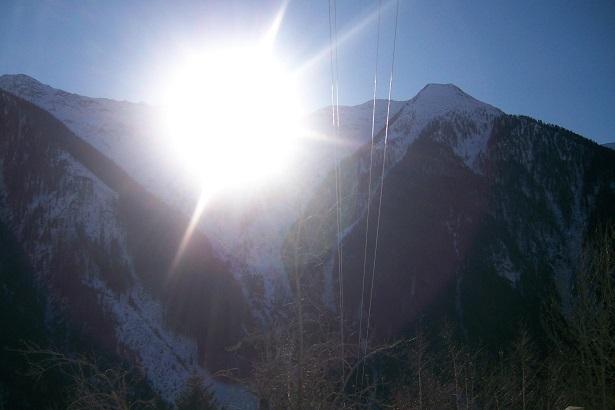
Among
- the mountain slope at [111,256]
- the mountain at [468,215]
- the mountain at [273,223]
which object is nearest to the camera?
the mountain slope at [111,256]

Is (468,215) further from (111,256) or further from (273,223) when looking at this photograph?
(111,256)

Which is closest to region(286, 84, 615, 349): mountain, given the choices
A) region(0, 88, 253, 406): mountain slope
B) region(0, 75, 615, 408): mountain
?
region(0, 75, 615, 408): mountain

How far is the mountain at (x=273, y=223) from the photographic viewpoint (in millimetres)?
35781

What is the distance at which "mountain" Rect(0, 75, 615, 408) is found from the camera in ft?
117

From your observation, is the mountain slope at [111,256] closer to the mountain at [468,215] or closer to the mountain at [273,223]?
the mountain at [273,223]

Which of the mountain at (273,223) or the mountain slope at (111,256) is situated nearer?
the mountain slope at (111,256)

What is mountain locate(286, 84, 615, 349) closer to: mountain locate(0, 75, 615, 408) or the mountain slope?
mountain locate(0, 75, 615, 408)

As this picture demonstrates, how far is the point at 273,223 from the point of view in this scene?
48.9 m

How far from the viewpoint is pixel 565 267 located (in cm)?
5078

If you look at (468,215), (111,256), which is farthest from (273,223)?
(468,215)

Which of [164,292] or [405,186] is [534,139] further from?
[164,292]

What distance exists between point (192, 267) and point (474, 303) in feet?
92.4

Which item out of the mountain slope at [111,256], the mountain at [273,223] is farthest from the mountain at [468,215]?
the mountain slope at [111,256]

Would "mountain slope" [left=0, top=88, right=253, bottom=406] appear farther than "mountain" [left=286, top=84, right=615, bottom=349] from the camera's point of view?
No
